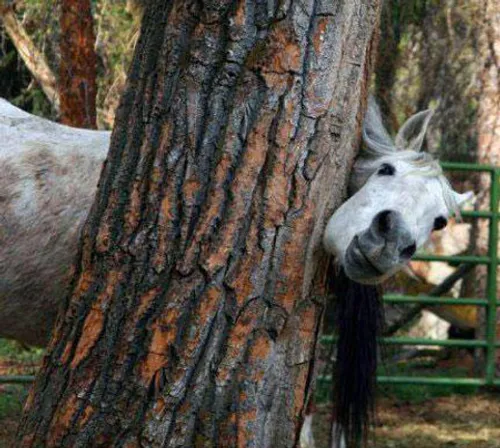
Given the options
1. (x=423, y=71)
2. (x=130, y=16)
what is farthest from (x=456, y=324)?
(x=130, y=16)

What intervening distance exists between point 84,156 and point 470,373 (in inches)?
152

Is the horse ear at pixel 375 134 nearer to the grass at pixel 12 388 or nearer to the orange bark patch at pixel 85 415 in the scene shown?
the orange bark patch at pixel 85 415

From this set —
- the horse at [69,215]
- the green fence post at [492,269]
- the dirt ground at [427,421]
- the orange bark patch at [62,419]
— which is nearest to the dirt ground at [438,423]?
the dirt ground at [427,421]

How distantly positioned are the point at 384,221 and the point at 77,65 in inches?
155

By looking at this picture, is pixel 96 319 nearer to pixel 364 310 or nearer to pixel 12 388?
pixel 364 310

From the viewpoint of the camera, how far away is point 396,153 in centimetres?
274

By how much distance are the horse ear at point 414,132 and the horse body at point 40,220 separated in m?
1.05

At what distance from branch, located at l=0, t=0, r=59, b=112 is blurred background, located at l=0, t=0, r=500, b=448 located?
10 mm

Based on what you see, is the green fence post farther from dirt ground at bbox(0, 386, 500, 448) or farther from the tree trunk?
the tree trunk

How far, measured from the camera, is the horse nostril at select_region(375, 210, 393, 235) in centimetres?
235

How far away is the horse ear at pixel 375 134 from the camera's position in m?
2.63

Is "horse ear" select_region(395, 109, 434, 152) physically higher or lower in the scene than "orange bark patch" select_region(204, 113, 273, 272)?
higher

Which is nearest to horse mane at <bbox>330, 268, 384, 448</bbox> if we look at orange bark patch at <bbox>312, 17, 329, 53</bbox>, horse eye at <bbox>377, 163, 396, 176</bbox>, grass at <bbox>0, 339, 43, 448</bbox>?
horse eye at <bbox>377, 163, 396, 176</bbox>

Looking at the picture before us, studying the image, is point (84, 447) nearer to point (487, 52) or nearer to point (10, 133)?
point (10, 133)
